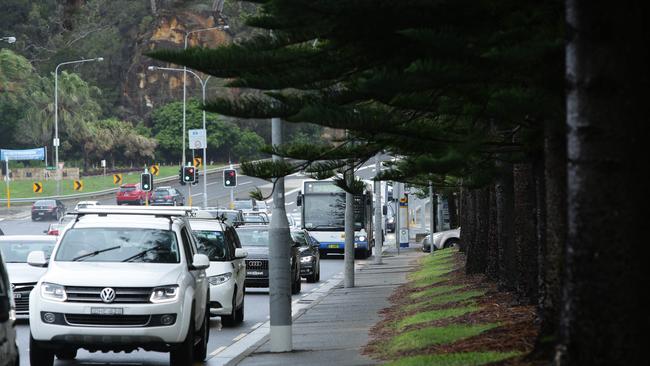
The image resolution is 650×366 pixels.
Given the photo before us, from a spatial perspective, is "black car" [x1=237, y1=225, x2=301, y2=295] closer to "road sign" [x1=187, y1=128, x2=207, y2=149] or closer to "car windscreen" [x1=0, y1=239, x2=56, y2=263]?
"car windscreen" [x1=0, y1=239, x2=56, y2=263]

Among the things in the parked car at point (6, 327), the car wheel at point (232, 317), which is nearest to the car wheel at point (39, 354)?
the parked car at point (6, 327)

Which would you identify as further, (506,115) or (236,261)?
(236,261)

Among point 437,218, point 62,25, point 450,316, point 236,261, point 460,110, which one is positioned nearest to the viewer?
point 460,110

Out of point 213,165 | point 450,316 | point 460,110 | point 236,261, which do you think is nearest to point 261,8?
point 460,110

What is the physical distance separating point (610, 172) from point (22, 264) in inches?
653

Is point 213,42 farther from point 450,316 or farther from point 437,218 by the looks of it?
point 450,316

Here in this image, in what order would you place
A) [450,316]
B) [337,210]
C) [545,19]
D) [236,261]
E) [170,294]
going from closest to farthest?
[545,19] < [170,294] < [450,316] < [236,261] < [337,210]

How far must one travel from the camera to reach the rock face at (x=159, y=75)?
11888 centimetres

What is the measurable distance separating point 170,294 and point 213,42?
337ft

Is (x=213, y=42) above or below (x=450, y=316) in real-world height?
above

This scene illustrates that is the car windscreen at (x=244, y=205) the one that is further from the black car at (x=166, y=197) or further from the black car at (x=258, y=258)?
the black car at (x=258, y=258)

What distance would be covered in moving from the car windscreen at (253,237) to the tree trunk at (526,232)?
13719 mm

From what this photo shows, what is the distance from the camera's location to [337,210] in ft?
173

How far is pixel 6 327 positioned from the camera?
9.30 metres
